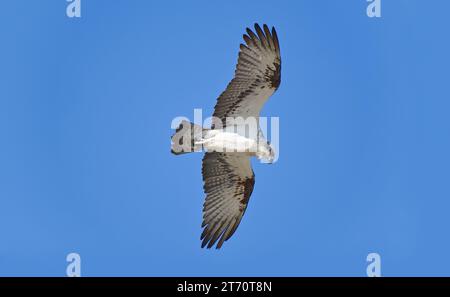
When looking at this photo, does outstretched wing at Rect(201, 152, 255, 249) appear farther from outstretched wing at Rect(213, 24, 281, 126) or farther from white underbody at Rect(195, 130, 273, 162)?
outstretched wing at Rect(213, 24, 281, 126)

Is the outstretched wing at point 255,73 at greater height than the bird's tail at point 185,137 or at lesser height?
greater

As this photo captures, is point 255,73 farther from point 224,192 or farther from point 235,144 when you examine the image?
point 224,192

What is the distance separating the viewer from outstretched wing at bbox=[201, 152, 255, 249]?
12.8 metres

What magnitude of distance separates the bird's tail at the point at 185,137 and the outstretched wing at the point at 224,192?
0.57m

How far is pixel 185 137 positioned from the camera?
12352 mm

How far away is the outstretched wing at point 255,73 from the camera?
482 inches

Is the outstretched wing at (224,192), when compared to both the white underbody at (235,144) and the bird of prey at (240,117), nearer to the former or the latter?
the bird of prey at (240,117)

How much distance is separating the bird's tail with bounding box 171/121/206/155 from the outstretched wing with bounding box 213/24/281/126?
23.7 inches

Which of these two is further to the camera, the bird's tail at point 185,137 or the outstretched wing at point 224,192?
the outstretched wing at point 224,192

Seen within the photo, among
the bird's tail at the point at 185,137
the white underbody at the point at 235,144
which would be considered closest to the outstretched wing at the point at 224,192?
the white underbody at the point at 235,144

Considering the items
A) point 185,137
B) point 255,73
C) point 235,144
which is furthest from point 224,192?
point 255,73

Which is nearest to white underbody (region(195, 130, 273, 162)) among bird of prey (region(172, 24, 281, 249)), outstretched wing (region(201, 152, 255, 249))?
bird of prey (region(172, 24, 281, 249))
